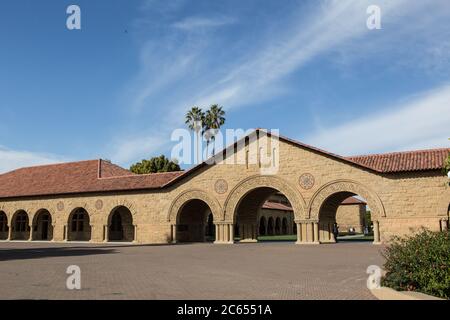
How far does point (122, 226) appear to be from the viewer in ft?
123

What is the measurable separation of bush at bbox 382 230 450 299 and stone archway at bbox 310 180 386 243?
53.3 ft

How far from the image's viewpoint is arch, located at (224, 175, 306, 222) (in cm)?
2687

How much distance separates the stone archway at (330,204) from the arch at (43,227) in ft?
80.6

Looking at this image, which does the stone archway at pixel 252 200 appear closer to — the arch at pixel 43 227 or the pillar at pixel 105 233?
the pillar at pixel 105 233

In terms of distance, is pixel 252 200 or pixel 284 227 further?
pixel 284 227

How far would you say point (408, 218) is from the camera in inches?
942

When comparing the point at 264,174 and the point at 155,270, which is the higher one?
the point at 264,174

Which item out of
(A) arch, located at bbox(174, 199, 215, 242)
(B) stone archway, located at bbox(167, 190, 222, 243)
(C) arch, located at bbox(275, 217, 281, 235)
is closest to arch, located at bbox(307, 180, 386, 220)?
(B) stone archway, located at bbox(167, 190, 222, 243)

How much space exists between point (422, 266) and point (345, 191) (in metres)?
18.0

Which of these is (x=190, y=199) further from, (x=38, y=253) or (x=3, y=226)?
(x=3, y=226)

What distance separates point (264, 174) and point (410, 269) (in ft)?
64.9

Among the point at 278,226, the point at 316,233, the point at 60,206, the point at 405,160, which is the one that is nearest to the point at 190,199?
the point at 316,233
